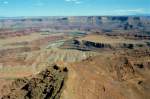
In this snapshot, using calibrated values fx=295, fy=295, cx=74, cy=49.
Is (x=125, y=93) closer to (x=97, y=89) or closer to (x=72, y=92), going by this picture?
(x=97, y=89)

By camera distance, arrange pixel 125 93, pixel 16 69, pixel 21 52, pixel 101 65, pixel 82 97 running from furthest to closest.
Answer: pixel 21 52 → pixel 16 69 → pixel 101 65 → pixel 125 93 → pixel 82 97

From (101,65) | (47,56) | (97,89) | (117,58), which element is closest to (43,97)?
(97,89)

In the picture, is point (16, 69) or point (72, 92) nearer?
point (72, 92)

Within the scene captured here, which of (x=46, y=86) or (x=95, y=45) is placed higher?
(x=46, y=86)

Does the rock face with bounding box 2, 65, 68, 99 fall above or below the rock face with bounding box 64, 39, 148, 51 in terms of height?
above

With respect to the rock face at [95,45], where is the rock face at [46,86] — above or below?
above

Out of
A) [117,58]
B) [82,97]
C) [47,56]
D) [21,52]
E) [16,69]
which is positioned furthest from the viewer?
[21,52]

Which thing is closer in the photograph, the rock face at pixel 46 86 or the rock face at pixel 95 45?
the rock face at pixel 46 86

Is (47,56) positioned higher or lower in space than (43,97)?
lower

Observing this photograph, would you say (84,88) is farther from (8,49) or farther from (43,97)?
(8,49)

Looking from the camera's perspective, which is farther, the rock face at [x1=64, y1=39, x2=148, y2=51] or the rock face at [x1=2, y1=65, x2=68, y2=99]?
the rock face at [x1=64, y1=39, x2=148, y2=51]

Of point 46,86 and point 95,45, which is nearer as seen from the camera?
point 46,86
